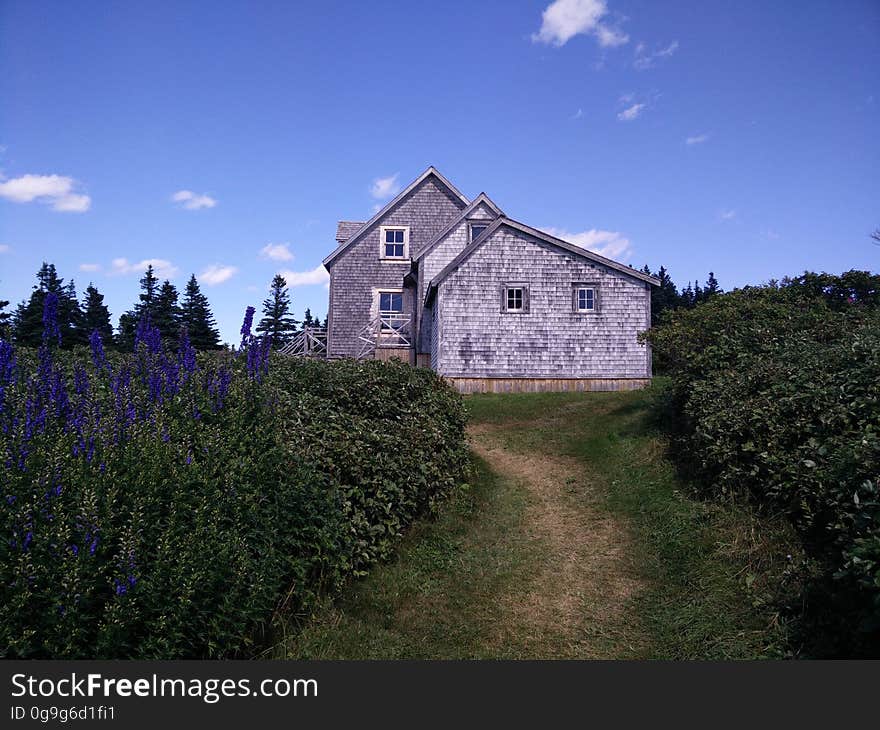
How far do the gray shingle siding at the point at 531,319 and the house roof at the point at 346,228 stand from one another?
496 inches

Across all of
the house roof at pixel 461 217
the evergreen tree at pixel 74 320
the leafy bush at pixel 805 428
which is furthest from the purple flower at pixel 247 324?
the evergreen tree at pixel 74 320

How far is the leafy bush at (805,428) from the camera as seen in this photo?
543 centimetres

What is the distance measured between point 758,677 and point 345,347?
25.7 meters

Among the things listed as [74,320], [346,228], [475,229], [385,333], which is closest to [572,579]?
[475,229]

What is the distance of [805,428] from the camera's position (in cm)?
754

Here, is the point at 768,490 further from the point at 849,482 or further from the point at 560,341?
the point at 560,341

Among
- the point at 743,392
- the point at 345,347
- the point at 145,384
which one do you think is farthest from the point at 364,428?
the point at 345,347

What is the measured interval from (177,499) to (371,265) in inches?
992

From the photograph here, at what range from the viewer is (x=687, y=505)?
8617mm

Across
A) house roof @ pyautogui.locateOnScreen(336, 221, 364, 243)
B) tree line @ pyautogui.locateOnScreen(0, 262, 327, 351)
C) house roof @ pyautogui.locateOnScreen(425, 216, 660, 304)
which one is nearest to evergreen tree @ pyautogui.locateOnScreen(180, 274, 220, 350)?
tree line @ pyautogui.locateOnScreen(0, 262, 327, 351)

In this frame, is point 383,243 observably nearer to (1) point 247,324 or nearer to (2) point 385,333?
(2) point 385,333

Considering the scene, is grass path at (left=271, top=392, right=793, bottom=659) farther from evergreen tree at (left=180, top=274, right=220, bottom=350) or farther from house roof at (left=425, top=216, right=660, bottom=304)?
evergreen tree at (left=180, top=274, right=220, bottom=350)

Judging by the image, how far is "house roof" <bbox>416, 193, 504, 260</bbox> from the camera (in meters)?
25.5

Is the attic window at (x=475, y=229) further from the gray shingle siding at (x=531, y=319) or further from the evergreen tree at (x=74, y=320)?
the evergreen tree at (x=74, y=320)
